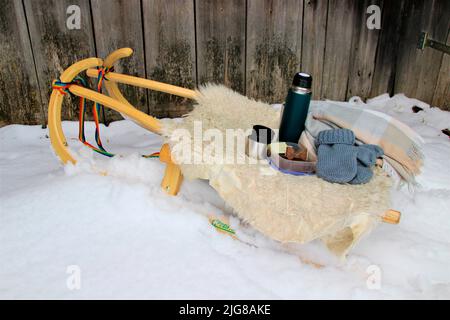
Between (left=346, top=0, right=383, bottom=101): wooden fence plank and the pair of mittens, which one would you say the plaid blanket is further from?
(left=346, top=0, right=383, bottom=101): wooden fence plank

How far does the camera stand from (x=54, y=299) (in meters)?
0.76

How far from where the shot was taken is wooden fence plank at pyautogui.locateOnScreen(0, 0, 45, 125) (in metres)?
1.54

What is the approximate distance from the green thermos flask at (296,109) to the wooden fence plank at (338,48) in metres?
0.99

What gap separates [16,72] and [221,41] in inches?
37.6

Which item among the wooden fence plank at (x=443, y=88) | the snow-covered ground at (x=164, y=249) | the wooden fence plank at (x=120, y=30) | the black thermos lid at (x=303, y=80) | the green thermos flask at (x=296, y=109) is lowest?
the snow-covered ground at (x=164, y=249)

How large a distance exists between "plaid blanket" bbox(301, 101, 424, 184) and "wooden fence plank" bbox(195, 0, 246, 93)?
2.62ft

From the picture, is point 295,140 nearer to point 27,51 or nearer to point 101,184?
point 101,184

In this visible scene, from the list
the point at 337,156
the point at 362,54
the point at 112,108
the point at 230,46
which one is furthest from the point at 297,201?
the point at 362,54

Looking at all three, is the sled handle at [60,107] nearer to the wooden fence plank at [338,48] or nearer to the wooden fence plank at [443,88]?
the wooden fence plank at [338,48]

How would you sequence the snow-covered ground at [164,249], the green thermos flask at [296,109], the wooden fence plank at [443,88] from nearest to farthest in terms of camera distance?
the snow-covered ground at [164,249] < the green thermos flask at [296,109] < the wooden fence plank at [443,88]

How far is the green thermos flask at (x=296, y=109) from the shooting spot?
102 centimetres

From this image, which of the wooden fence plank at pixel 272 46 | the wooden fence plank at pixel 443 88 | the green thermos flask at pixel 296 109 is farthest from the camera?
the wooden fence plank at pixel 443 88

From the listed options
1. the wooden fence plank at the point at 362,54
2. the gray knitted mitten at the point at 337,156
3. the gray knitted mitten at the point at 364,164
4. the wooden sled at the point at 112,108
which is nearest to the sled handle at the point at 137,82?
the wooden sled at the point at 112,108

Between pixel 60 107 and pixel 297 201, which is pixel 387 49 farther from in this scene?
pixel 60 107
